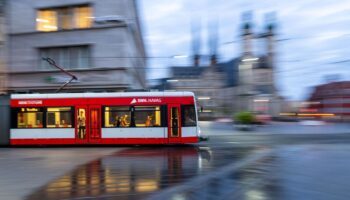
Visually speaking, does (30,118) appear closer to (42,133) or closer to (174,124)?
(42,133)

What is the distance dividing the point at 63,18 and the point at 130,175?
22713mm

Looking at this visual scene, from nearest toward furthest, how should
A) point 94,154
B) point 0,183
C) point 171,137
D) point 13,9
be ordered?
point 0,183 < point 94,154 < point 171,137 < point 13,9

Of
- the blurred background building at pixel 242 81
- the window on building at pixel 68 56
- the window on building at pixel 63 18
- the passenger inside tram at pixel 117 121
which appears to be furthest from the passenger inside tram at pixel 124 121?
the blurred background building at pixel 242 81

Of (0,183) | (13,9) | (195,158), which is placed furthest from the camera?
(13,9)

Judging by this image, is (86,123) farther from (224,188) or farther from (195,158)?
(224,188)

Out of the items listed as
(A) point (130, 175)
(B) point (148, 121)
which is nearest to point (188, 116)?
(B) point (148, 121)

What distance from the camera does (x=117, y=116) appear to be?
21172 millimetres

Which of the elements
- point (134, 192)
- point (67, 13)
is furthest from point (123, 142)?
point (67, 13)

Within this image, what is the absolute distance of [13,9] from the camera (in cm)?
3120

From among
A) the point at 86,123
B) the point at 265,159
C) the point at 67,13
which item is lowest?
the point at 265,159

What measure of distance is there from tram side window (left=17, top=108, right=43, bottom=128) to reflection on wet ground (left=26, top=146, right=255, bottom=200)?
6.28 meters

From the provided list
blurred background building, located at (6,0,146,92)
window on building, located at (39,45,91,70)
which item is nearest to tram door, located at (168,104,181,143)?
blurred background building, located at (6,0,146,92)

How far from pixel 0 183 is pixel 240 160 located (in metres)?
8.25

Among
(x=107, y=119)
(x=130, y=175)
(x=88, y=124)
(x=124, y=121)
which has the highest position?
(x=107, y=119)
